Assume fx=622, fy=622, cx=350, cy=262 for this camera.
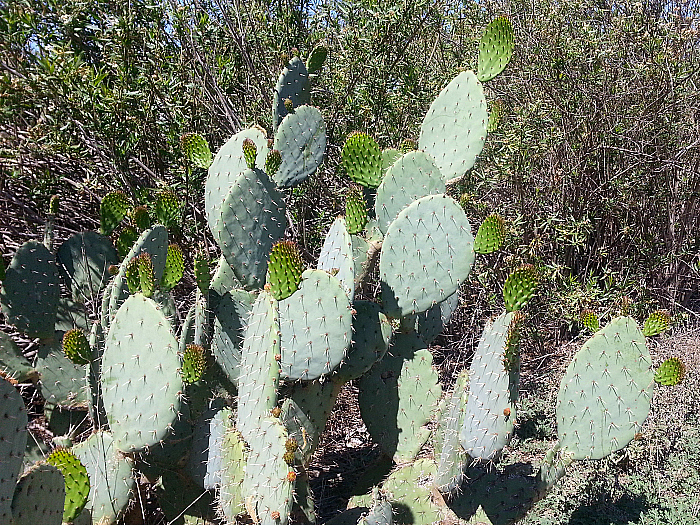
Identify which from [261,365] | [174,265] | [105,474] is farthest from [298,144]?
[105,474]

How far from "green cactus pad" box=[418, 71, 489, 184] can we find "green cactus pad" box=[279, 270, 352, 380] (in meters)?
1.08

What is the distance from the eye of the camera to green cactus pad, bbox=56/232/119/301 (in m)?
2.85

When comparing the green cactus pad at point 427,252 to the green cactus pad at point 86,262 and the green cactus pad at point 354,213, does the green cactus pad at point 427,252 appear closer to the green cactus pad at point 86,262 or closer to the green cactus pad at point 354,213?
the green cactus pad at point 354,213

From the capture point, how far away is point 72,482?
1.66m

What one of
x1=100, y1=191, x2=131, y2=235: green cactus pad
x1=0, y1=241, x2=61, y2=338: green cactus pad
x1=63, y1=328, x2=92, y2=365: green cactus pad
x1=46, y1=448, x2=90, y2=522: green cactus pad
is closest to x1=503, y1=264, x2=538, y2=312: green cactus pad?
x1=46, y1=448, x2=90, y2=522: green cactus pad

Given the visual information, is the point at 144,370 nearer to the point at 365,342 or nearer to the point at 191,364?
the point at 191,364

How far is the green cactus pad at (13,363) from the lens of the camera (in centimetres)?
254

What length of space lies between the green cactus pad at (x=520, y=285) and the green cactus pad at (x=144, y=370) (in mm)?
1023

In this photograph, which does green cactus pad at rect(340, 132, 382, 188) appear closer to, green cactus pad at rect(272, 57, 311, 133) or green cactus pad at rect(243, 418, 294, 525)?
green cactus pad at rect(272, 57, 311, 133)

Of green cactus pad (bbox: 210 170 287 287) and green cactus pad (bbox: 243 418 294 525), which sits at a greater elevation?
green cactus pad (bbox: 210 170 287 287)

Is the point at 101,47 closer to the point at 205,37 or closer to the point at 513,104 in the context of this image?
the point at 205,37

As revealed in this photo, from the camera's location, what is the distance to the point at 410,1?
12.0ft

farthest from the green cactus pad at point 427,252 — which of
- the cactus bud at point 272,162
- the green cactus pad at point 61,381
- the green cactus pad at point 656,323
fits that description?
the green cactus pad at point 61,381

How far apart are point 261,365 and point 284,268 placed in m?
0.37
